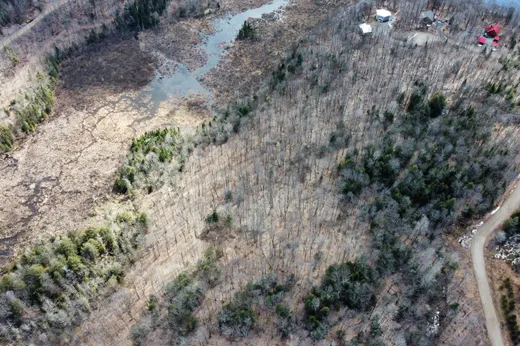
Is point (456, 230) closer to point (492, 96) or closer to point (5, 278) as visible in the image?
point (492, 96)

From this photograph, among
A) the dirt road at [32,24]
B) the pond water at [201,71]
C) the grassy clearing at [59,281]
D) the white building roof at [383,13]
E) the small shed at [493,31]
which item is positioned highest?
the dirt road at [32,24]

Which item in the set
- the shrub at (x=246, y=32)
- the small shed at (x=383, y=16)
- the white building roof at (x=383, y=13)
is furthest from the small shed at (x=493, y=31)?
the shrub at (x=246, y=32)

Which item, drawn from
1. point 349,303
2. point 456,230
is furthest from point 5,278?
point 456,230

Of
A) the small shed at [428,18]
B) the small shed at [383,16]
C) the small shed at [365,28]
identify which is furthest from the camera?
the small shed at [383,16]

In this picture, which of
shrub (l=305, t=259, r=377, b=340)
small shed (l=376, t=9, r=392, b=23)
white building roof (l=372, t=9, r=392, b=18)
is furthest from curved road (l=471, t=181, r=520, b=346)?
white building roof (l=372, t=9, r=392, b=18)

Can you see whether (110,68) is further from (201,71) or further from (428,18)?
(428,18)

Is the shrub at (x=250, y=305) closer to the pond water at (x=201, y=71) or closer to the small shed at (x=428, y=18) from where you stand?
the pond water at (x=201, y=71)

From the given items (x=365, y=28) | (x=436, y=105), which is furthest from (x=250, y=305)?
(x=365, y=28)
